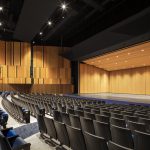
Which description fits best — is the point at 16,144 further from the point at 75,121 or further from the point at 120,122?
the point at 120,122

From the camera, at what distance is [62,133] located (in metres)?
2.85

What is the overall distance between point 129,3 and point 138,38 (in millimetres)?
4649

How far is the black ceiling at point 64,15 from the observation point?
10.8 meters

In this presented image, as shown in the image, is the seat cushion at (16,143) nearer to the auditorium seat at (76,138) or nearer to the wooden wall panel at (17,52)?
the auditorium seat at (76,138)

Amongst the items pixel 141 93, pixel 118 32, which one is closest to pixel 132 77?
pixel 141 93

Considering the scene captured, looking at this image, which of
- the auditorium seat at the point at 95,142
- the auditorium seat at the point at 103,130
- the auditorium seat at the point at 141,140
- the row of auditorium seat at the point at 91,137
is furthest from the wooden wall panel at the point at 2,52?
the auditorium seat at the point at 95,142

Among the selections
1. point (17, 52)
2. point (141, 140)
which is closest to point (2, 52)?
point (17, 52)

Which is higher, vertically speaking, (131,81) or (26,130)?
(131,81)

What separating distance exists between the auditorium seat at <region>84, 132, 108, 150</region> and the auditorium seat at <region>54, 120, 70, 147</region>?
57cm

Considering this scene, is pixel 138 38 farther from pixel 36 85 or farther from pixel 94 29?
pixel 36 85

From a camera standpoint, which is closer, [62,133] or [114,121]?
[62,133]

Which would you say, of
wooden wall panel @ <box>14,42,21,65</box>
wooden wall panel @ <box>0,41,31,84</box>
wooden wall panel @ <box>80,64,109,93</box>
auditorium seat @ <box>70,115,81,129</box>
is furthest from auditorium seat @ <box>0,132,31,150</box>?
wooden wall panel @ <box>80,64,109,93</box>

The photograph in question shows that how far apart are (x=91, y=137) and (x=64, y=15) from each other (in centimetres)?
1240

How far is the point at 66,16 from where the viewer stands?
13836 mm
